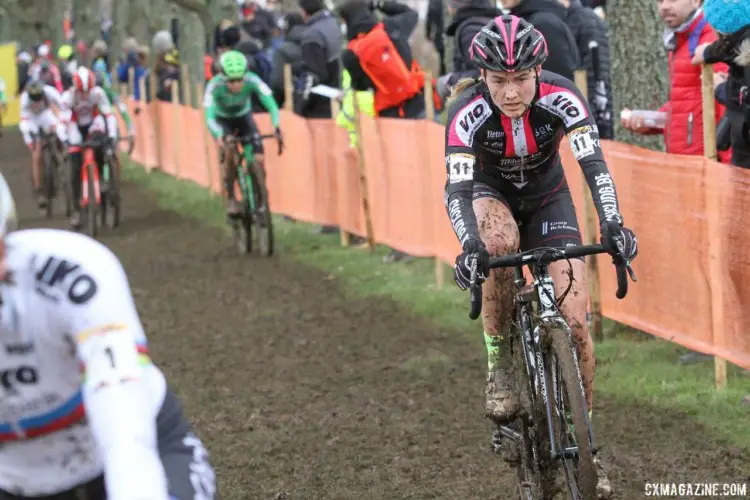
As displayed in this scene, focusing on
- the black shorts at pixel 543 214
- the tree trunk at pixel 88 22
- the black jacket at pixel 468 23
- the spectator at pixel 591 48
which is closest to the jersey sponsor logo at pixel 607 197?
the black shorts at pixel 543 214

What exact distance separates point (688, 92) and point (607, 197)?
313 centimetres

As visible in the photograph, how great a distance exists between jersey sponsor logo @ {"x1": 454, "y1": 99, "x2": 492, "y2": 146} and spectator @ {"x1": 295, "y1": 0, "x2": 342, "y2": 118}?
9.89 meters

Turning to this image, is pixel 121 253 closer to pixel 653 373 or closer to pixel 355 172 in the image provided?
pixel 355 172

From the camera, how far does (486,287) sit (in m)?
5.90

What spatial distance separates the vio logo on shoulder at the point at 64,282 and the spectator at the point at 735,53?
4.95m

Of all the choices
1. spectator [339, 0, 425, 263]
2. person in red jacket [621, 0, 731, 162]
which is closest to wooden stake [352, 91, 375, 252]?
spectator [339, 0, 425, 263]

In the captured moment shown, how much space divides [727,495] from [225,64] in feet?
31.7

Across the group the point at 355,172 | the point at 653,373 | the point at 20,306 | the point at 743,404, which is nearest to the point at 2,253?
the point at 20,306

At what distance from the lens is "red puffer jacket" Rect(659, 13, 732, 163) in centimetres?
825

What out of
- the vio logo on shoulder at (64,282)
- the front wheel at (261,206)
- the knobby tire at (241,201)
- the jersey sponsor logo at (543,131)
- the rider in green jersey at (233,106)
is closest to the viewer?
the vio logo on shoulder at (64,282)

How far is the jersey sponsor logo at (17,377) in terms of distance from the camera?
118 inches

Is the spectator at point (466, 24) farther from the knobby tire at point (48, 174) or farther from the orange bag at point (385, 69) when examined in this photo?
the knobby tire at point (48, 174)

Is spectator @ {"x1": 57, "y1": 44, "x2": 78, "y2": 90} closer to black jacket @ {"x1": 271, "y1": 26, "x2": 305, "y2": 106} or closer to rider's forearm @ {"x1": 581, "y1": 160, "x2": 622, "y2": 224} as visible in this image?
black jacket @ {"x1": 271, "y1": 26, "x2": 305, "y2": 106}

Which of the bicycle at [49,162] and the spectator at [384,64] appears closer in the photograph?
the spectator at [384,64]
